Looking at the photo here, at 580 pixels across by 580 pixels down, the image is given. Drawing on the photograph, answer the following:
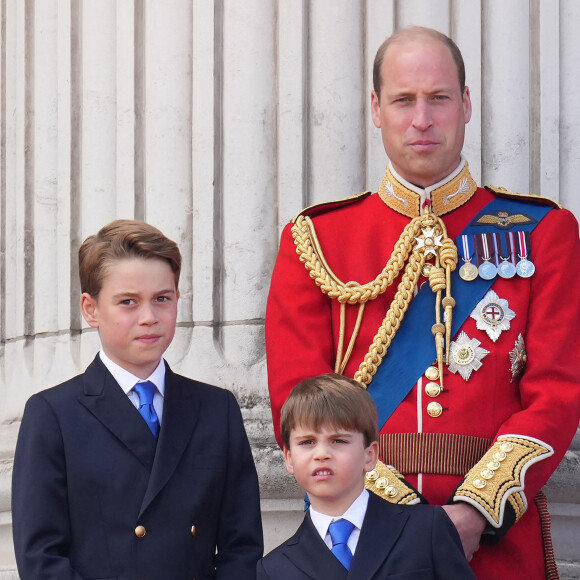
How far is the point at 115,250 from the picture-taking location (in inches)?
122

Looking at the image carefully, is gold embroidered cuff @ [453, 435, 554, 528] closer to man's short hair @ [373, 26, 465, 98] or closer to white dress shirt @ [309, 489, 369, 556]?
white dress shirt @ [309, 489, 369, 556]

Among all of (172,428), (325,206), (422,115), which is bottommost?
(172,428)

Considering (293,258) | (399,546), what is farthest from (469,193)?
(399,546)

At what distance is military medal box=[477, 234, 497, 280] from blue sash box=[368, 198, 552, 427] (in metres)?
0.02

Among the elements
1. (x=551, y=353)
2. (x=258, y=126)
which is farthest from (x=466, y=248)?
(x=258, y=126)

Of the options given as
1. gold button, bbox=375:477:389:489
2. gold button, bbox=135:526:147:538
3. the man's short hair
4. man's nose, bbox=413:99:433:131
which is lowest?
gold button, bbox=135:526:147:538

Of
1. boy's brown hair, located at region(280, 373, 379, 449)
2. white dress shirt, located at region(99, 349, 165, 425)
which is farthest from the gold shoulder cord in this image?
white dress shirt, located at region(99, 349, 165, 425)

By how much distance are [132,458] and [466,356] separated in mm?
857

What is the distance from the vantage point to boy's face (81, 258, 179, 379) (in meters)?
3.06

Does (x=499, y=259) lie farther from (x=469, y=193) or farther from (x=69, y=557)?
(x=69, y=557)

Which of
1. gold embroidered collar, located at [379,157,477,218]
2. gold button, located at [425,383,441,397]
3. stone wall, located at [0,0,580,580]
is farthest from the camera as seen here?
stone wall, located at [0,0,580,580]

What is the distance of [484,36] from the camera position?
182 inches

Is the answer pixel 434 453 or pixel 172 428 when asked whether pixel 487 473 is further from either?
pixel 172 428

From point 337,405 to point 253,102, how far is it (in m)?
1.88
